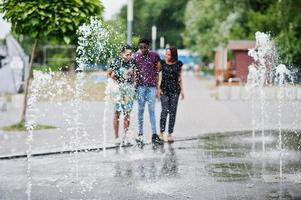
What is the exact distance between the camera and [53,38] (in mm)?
13375

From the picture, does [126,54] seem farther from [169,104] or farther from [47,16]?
[47,16]

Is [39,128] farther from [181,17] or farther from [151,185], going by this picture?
[181,17]

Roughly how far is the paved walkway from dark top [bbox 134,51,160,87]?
1.36 metres

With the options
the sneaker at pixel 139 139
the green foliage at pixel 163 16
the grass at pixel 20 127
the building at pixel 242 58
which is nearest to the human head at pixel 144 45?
the sneaker at pixel 139 139

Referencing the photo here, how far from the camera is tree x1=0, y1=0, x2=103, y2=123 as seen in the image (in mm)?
12781

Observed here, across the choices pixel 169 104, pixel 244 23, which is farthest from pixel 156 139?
pixel 244 23

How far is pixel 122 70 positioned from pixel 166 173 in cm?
316

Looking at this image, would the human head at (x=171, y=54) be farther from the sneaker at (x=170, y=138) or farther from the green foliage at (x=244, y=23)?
the green foliage at (x=244, y=23)

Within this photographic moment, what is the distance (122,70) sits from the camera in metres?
10.9

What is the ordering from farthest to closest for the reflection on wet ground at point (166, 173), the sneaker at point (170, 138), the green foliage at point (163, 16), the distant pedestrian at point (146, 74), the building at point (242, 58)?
the green foliage at point (163, 16) → the building at point (242, 58) → the sneaker at point (170, 138) → the distant pedestrian at point (146, 74) → the reflection on wet ground at point (166, 173)

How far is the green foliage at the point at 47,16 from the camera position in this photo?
12.8m

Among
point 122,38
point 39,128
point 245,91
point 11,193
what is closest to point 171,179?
point 11,193

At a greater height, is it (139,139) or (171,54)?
(171,54)

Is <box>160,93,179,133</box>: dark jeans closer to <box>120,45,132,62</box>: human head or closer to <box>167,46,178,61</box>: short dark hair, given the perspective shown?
<box>167,46,178,61</box>: short dark hair
